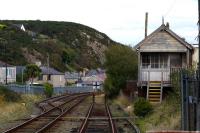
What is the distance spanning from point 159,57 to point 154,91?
2737mm

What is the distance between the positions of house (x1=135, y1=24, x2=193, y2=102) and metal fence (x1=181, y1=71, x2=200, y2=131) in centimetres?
2234

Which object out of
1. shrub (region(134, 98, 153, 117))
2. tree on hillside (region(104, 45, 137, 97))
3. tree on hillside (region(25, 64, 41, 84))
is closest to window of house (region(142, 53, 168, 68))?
tree on hillside (region(104, 45, 137, 97))

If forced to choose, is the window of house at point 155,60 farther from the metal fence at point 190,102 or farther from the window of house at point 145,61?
the metal fence at point 190,102

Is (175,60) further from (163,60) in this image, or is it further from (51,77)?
(51,77)

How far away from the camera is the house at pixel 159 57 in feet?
132

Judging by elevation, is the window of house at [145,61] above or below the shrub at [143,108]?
above

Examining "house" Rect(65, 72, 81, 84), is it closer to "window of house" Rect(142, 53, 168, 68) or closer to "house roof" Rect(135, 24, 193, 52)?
"window of house" Rect(142, 53, 168, 68)

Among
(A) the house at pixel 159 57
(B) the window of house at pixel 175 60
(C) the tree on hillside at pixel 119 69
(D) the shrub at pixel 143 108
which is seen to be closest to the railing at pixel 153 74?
(A) the house at pixel 159 57

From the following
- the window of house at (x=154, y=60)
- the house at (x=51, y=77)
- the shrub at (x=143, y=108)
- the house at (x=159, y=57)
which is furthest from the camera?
the house at (x=51, y=77)

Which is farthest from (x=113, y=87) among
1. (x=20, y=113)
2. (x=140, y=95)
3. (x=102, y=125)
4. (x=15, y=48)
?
(x=15, y=48)

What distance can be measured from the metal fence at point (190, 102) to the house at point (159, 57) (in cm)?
2234

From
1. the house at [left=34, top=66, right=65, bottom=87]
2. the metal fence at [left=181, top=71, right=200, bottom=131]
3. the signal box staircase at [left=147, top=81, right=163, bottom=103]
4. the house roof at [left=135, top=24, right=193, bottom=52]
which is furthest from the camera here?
the house at [left=34, top=66, right=65, bottom=87]

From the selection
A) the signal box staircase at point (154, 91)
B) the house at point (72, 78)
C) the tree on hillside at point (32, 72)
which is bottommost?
the signal box staircase at point (154, 91)

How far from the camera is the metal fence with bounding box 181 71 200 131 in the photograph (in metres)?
15.4
